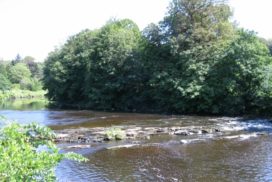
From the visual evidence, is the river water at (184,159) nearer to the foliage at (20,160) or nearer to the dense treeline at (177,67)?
the foliage at (20,160)

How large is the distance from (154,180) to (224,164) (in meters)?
5.13

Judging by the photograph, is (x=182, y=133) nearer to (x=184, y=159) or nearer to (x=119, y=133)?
(x=119, y=133)

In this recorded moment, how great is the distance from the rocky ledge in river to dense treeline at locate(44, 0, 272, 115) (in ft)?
42.4

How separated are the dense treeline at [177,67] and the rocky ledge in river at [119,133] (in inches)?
509

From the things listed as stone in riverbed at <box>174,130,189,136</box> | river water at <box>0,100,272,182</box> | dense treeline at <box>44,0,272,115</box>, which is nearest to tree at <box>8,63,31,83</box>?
dense treeline at <box>44,0,272,115</box>

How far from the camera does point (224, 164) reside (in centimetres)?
2269

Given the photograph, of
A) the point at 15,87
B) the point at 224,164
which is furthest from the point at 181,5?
the point at 15,87

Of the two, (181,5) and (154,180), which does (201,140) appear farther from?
(181,5)

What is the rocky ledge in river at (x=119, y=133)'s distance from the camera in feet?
105

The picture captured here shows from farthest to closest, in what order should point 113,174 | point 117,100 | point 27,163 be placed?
point 117,100 < point 113,174 < point 27,163

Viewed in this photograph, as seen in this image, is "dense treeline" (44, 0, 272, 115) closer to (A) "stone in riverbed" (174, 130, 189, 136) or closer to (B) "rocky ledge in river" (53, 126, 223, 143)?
(B) "rocky ledge in river" (53, 126, 223, 143)

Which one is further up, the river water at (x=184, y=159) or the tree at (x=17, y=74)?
the tree at (x=17, y=74)

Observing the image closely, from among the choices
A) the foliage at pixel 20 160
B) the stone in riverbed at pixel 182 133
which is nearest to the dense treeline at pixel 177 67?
the stone in riverbed at pixel 182 133

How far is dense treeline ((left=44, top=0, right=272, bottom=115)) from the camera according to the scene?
47.0 m
